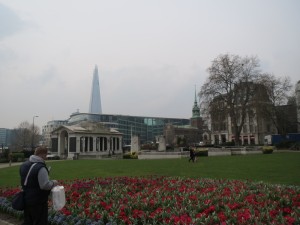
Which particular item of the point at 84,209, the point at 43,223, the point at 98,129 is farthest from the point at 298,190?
the point at 98,129

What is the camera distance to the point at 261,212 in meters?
7.46

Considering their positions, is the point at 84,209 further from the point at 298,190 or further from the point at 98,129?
the point at 98,129

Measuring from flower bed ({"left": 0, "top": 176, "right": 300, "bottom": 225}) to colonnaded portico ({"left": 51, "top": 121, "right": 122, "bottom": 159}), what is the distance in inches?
2194

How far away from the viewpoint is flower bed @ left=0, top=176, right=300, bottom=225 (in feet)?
23.6

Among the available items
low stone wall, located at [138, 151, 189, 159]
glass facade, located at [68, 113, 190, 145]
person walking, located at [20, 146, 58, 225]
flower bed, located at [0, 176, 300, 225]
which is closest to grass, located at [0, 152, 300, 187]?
flower bed, located at [0, 176, 300, 225]

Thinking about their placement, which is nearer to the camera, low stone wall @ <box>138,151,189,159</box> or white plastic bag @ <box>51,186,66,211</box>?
white plastic bag @ <box>51,186,66,211</box>

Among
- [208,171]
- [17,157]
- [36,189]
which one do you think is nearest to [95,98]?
[17,157]

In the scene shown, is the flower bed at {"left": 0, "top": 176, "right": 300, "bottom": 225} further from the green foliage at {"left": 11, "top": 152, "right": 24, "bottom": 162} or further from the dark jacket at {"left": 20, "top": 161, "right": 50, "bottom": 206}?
the green foliage at {"left": 11, "top": 152, "right": 24, "bottom": 162}

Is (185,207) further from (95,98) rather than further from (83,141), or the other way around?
(95,98)

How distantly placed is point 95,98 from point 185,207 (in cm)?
16423

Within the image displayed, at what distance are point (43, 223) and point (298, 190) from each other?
7.93 m

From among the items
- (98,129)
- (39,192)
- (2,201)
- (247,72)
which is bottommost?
(2,201)

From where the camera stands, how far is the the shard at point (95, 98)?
16810 cm

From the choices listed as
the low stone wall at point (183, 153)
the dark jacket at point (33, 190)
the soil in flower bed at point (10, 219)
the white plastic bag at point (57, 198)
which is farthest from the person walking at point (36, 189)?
the low stone wall at point (183, 153)
